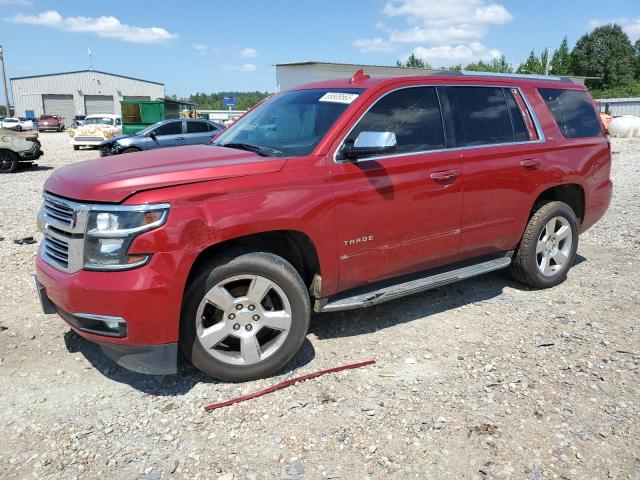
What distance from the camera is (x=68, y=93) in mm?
65250

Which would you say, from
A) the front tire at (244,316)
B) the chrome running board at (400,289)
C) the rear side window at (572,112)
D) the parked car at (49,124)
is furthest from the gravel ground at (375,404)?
the parked car at (49,124)

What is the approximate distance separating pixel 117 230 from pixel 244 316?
0.94m

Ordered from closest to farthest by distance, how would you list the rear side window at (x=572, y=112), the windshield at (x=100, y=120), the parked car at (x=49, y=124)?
the rear side window at (x=572, y=112)
the windshield at (x=100, y=120)
the parked car at (x=49, y=124)

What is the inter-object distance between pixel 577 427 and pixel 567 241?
103 inches

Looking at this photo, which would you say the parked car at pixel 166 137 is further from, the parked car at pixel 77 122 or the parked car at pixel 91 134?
the parked car at pixel 77 122

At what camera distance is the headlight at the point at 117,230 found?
2852 millimetres

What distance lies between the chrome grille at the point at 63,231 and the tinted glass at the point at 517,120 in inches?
139

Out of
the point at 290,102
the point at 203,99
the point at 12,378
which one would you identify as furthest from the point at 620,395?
the point at 203,99

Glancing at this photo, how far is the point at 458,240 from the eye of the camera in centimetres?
421

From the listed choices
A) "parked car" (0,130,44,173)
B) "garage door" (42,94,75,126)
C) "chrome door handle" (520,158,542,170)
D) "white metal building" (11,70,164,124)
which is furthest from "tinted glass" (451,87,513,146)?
"garage door" (42,94,75,126)

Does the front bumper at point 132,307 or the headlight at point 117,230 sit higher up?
the headlight at point 117,230

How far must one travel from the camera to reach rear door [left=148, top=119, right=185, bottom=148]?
625 inches

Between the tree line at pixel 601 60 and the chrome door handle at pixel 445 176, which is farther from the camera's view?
the tree line at pixel 601 60

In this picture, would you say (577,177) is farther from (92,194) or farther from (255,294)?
(92,194)
